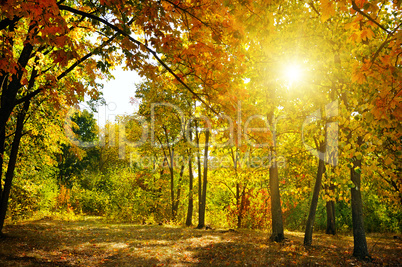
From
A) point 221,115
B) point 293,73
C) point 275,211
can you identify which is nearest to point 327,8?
point 221,115

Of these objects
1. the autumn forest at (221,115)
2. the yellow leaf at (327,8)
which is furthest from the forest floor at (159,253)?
the yellow leaf at (327,8)

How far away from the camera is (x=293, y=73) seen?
8.70 meters

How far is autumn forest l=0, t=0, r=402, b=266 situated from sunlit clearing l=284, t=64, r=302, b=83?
36 millimetres

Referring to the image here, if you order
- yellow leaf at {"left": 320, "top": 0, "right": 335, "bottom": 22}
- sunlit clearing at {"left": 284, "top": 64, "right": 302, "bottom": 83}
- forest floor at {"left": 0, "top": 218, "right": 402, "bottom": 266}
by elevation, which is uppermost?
sunlit clearing at {"left": 284, "top": 64, "right": 302, "bottom": 83}

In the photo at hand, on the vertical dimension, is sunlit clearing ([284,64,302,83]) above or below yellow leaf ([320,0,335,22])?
above

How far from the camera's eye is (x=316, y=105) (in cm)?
855

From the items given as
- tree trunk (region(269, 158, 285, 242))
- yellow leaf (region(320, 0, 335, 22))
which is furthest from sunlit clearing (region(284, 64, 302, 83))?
yellow leaf (region(320, 0, 335, 22))

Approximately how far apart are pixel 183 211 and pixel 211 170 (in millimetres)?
5081

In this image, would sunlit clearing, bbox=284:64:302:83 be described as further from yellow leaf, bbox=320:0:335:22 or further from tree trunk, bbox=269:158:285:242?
yellow leaf, bbox=320:0:335:22

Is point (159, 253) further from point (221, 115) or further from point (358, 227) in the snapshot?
point (358, 227)

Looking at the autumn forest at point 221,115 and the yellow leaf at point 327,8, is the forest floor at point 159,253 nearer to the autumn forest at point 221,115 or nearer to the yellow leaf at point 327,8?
the autumn forest at point 221,115

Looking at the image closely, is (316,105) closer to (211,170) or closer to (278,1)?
(278,1)

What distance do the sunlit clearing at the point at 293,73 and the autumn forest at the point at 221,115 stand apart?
4 cm

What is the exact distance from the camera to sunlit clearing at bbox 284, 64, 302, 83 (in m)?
8.48
